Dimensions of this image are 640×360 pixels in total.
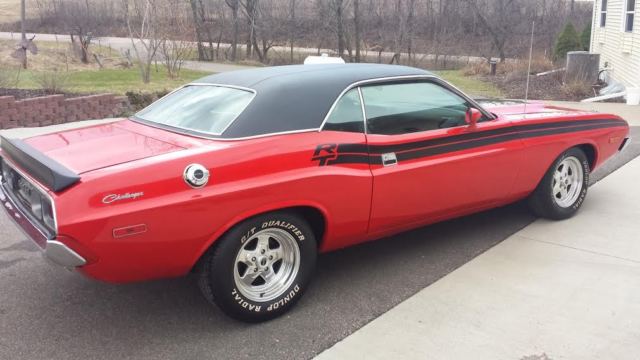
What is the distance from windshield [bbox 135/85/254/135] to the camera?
3676 mm

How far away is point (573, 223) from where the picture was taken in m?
5.16

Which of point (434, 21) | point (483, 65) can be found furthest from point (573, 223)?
point (434, 21)

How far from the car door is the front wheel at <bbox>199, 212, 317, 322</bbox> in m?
0.60

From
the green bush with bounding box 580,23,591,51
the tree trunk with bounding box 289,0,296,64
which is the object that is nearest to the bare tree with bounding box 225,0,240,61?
the tree trunk with bounding box 289,0,296,64

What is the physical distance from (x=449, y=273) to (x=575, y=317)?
89 cm

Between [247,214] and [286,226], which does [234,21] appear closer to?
[286,226]

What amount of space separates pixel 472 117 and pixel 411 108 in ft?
1.62

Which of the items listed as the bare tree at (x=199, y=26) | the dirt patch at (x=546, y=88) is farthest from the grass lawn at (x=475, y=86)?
the bare tree at (x=199, y=26)

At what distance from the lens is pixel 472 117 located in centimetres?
433

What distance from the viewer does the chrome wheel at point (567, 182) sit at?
517 cm

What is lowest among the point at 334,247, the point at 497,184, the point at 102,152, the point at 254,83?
the point at 334,247

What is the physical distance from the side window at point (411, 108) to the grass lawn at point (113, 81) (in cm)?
905

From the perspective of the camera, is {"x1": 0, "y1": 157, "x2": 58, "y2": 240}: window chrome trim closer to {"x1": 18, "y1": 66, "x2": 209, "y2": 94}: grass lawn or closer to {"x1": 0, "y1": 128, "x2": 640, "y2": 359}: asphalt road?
{"x1": 0, "y1": 128, "x2": 640, "y2": 359}: asphalt road

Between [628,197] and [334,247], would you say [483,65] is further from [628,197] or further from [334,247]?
[334,247]
